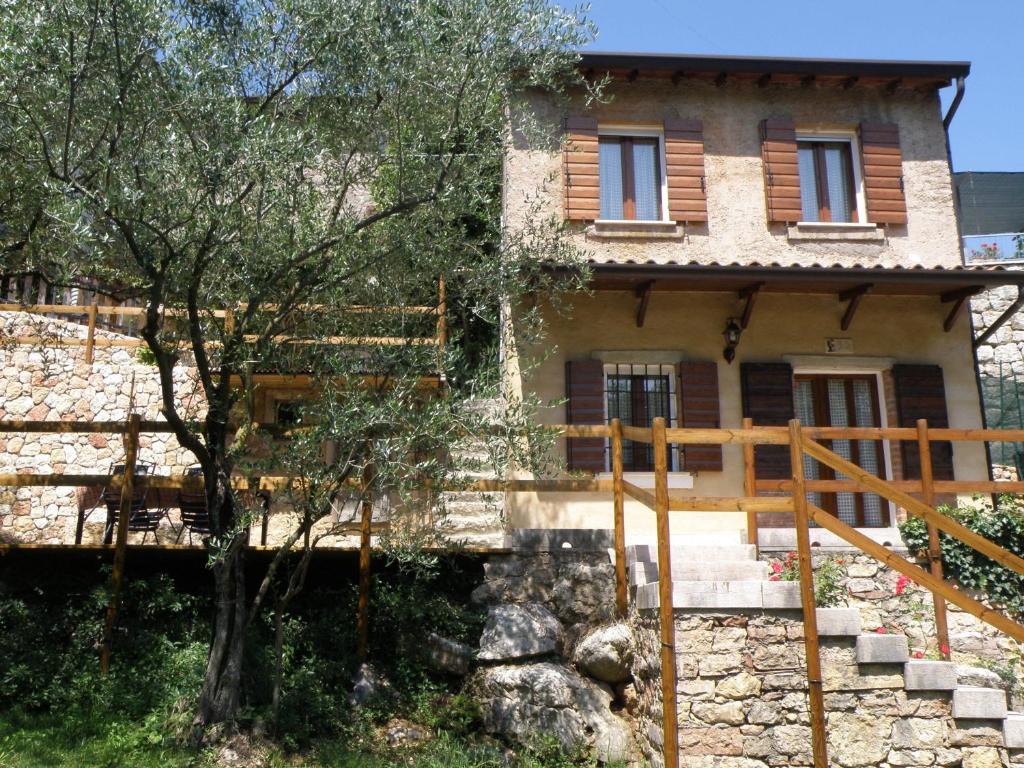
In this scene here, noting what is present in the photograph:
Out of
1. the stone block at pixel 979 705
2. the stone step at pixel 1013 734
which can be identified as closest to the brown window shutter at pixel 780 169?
the stone block at pixel 979 705

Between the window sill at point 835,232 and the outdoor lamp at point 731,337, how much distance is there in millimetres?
1521

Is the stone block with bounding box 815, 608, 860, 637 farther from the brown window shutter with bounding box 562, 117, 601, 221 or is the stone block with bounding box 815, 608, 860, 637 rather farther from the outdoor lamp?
the brown window shutter with bounding box 562, 117, 601, 221

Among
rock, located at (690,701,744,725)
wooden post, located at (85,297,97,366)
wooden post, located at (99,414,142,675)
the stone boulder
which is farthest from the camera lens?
wooden post, located at (85,297,97,366)

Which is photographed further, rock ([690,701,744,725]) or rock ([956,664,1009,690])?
rock ([956,664,1009,690])

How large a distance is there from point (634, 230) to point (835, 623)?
230 inches

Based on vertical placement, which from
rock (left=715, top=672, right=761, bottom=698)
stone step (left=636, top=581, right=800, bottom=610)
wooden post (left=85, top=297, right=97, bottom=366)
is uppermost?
wooden post (left=85, top=297, right=97, bottom=366)

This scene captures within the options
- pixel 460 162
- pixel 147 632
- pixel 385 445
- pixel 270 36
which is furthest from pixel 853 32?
pixel 147 632

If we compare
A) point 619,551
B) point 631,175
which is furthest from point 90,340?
point 619,551

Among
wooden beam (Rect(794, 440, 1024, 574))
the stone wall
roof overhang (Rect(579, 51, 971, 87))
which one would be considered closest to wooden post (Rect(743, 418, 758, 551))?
wooden beam (Rect(794, 440, 1024, 574))

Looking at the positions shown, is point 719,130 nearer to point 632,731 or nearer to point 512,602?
point 512,602

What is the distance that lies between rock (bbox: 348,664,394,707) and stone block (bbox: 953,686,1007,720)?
152 inches

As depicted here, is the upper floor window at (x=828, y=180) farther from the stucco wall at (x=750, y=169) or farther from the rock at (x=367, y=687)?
the rock at (x=367, y=687)

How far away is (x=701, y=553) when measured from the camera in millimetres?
6898

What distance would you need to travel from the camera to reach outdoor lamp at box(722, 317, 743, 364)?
31.8 ft
